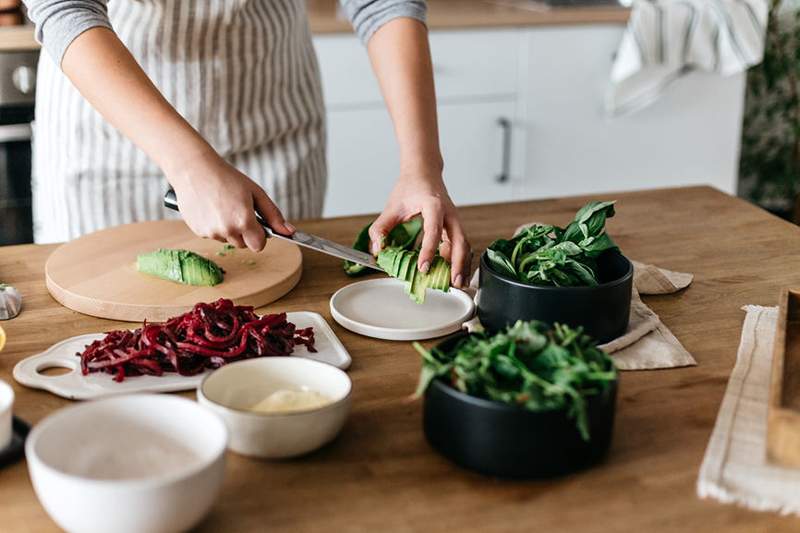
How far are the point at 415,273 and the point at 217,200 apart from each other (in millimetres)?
285

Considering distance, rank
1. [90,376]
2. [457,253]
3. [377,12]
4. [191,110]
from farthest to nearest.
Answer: [191,110], [377,12], [457,253], [90,376]

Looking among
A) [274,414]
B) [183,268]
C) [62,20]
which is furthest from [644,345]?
[62,20]

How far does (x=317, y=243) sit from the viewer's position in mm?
1387

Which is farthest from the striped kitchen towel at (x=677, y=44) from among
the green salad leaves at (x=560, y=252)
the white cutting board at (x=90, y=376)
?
the white cutting board at (x=90, y=376)

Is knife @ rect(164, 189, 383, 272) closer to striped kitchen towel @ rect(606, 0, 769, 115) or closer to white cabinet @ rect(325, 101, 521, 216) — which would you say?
white cabinet @ rect(325, 101, 521, 216)

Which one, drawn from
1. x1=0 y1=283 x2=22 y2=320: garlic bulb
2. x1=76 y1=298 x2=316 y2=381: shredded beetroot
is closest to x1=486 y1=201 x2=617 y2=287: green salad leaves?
x1=76 y1=298 x2=316 y2=381: shredded beetroot

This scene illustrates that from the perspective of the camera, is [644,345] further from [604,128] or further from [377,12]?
[604,128]

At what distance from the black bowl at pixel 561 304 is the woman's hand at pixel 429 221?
131 millimetres

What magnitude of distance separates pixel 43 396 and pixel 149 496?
38 centimetres

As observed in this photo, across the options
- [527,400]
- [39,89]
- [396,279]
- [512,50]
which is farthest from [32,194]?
[527,400]

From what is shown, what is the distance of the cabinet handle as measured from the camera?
323 centimetres

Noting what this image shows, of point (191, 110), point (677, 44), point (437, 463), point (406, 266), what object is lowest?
point (437, 463)

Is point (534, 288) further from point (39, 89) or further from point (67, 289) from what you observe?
point (39, 89)

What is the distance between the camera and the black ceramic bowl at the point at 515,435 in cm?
94
